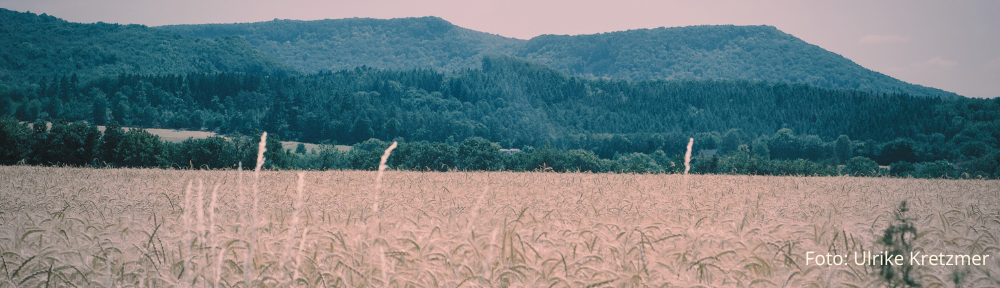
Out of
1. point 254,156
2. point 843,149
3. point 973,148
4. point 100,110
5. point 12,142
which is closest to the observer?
point 12,142

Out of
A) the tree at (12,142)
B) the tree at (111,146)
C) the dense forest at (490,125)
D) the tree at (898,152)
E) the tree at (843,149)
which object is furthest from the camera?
the tree at (843,149)

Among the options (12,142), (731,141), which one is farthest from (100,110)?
(731,141)

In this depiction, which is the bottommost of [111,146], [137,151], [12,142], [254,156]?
[137,151]

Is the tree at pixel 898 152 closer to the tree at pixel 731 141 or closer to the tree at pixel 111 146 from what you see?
the tree at pixel 731 141

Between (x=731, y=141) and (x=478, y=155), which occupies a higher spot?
(x=731, y=141)

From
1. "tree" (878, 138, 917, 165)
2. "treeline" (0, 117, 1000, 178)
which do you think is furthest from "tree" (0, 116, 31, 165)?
"tree" (878, 138, 917, 165)

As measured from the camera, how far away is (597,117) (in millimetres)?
182500

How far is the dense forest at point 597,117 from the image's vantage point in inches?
4429

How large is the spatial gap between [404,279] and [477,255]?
3.11 ft

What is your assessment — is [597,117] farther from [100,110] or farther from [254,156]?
[254,156]

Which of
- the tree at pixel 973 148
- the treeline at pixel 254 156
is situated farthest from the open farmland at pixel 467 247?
the tree at pixel 973 148

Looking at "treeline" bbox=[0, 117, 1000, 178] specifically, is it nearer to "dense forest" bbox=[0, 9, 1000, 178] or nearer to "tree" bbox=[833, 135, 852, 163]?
"dense forest" bbox=[0, 9, 1000, 178]

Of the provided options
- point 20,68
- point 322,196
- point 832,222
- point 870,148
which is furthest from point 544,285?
point 20,68

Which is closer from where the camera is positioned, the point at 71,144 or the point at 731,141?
the point at 71,144
